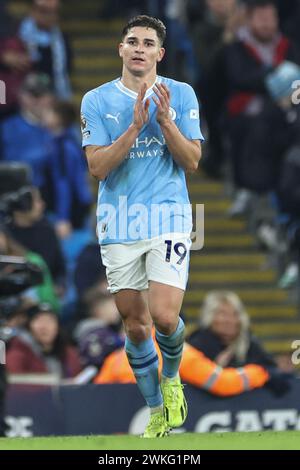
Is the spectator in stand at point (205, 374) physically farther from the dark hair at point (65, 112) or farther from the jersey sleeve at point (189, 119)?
the dark hair at point (65, 112)

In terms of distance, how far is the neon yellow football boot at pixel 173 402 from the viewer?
32.0 ft

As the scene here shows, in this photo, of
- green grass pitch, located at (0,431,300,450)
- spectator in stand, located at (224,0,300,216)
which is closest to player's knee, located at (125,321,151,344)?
green grass pitch, located at (0,431,300,450)

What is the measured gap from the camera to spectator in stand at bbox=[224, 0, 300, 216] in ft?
53.6

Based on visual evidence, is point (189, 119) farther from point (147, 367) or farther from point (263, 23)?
point (263, 23)

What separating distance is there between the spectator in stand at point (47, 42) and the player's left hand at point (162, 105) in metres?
7.31

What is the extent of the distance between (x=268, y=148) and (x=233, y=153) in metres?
0.51

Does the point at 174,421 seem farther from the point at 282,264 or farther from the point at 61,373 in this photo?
the point at 282,264

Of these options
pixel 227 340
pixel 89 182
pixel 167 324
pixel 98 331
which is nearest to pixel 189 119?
pixel 167 324

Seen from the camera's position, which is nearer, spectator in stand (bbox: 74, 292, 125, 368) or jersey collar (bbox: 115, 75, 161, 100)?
jersey collar (bbox: 115, 75, 161, 100)

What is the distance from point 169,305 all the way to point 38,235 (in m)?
5.51

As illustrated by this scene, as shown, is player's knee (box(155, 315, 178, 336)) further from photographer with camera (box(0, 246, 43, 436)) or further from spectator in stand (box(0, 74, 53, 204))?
spectator in stand (box(0, 74, 53, 204))

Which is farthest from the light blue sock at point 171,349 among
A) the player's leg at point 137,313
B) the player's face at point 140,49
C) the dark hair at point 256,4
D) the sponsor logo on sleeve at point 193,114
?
the dark hair at point 256,4

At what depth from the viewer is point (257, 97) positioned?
16.7m
